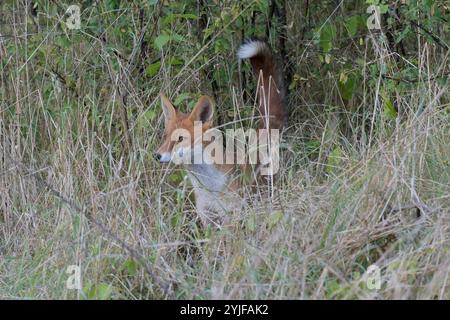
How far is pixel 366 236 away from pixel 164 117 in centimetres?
186

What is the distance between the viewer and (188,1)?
6.04 meters

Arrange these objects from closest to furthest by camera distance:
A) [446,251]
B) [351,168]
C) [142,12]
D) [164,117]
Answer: [446,251]
[351,168]
[164,117]
[142,12]

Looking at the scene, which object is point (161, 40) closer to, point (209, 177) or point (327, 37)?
point (209, 177)

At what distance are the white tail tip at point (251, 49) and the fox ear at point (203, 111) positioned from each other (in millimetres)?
465

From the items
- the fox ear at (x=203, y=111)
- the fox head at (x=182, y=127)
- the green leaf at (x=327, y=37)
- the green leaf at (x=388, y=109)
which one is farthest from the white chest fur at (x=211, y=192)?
the green leaf at (x=327, y=37)

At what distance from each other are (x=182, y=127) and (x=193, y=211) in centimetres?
52

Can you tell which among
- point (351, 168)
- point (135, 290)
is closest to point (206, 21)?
point (351, 168)

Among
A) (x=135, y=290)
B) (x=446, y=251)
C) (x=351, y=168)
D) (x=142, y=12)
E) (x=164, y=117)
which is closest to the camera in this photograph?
(x=446, y=251)

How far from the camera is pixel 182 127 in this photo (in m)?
5.45

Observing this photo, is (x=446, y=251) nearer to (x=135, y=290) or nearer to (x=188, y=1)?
(x=135, y=290)

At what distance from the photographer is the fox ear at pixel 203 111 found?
5.45m

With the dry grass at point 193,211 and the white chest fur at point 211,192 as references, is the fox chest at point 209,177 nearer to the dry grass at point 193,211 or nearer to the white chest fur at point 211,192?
the white chest fur at point 211,192

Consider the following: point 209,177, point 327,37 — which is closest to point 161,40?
point 209,177

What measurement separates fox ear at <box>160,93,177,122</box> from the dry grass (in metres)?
0.15
